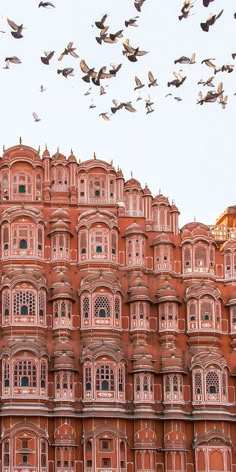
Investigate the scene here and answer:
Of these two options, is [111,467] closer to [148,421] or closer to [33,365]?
[148,421]

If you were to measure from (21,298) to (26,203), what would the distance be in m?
5.94

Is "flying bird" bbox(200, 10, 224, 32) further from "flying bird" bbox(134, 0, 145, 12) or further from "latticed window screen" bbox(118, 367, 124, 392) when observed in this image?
"latticed window screen" bbox(118, 367, 124, 392)

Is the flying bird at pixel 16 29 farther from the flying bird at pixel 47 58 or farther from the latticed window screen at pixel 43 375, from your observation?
the latticed window screen at pixel 43 375

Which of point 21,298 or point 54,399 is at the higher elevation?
Answer: point 21,298

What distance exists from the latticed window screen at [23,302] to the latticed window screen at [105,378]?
4806 millimetres

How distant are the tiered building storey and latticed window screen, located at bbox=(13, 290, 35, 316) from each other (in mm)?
54

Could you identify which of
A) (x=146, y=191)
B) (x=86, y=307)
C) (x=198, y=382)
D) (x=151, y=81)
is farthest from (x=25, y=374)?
(x=151, y=81)

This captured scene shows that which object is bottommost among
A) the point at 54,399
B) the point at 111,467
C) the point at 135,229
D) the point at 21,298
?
the point at 111,467

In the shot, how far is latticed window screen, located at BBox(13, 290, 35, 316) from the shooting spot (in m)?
57.6

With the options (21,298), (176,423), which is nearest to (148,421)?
(176,423)

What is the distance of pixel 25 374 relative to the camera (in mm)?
56125

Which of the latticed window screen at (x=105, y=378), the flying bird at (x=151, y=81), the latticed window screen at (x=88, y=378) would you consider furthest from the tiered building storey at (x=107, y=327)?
the flying bird at (x=151, y=81)

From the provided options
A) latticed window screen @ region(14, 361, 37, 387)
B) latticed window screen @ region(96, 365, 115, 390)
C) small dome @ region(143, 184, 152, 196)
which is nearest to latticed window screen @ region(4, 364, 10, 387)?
latticed window screen @ region(14, 361, 37, 387)

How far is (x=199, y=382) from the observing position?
58.0m
